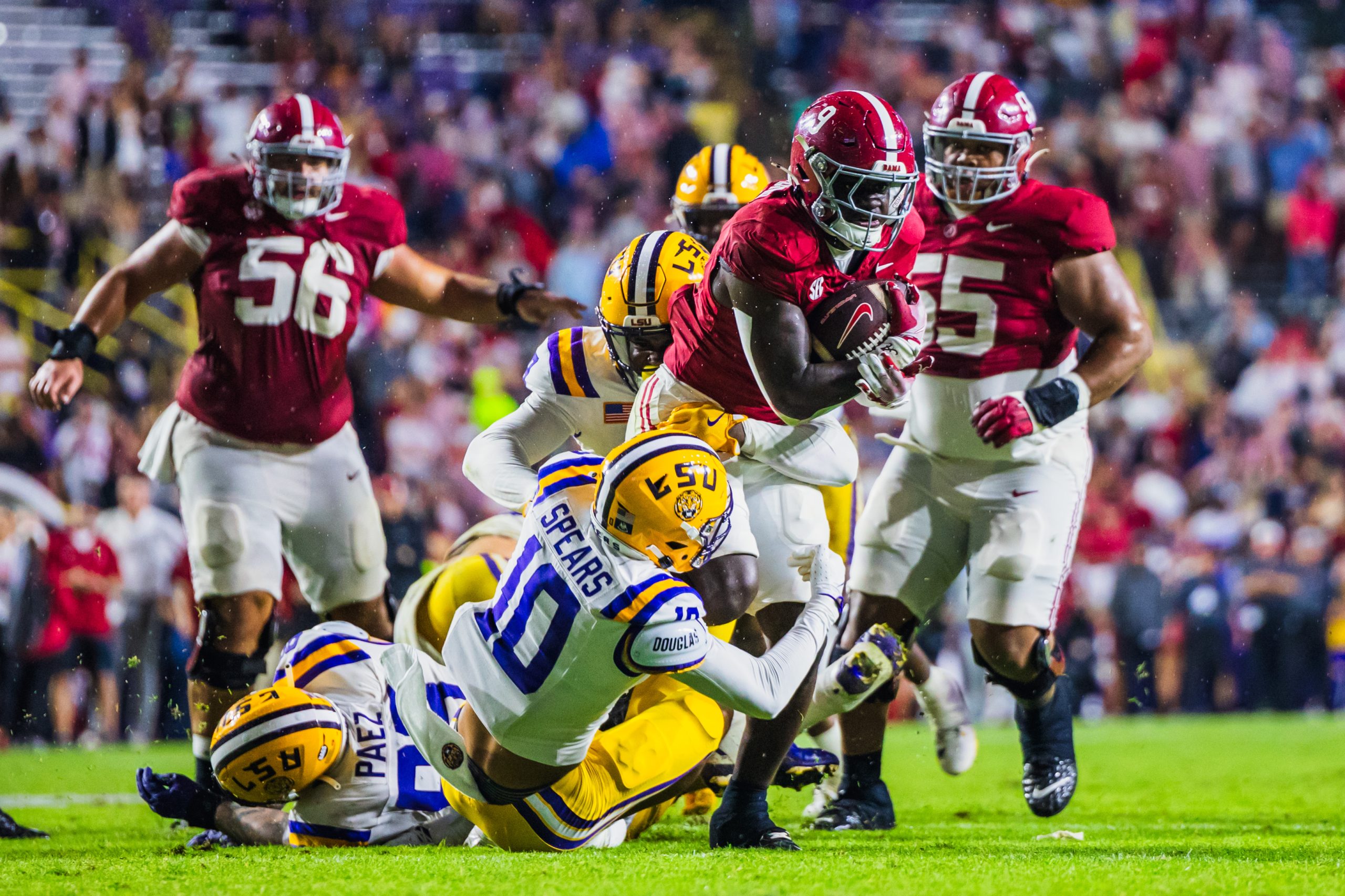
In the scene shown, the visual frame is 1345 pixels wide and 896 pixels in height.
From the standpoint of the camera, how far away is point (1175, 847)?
4629mm

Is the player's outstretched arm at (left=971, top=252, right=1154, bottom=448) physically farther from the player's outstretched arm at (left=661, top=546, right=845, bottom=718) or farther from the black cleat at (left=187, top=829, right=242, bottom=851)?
the black cleat at (left=187, top=829, right=242, bottom=851)

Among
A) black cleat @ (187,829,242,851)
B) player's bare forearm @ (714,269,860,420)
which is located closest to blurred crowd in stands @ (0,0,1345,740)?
black cleat @ (187,829,242,851)

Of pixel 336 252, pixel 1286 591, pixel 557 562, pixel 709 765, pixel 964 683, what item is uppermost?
pixel 336 252

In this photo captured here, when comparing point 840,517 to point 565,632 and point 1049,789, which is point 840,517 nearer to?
point 1049,789

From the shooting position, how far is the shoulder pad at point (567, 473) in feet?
13.6

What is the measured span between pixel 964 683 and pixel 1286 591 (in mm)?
2389

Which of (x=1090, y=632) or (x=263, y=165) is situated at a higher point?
(x=263, y=165)

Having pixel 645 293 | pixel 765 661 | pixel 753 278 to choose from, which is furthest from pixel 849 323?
pixel 765 661

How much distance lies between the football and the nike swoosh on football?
1.78 m

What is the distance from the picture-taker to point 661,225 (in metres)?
12.9

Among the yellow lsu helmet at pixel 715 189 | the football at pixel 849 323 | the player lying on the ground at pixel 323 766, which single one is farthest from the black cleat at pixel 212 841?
the yellow lsu helmet at pixel 715 189

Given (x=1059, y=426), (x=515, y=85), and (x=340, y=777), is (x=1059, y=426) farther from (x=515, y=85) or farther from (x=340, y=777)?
(x=515, y=85)

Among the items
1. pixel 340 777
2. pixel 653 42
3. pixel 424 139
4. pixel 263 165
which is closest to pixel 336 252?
pixel 263 165

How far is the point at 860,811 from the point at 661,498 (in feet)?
6.88
